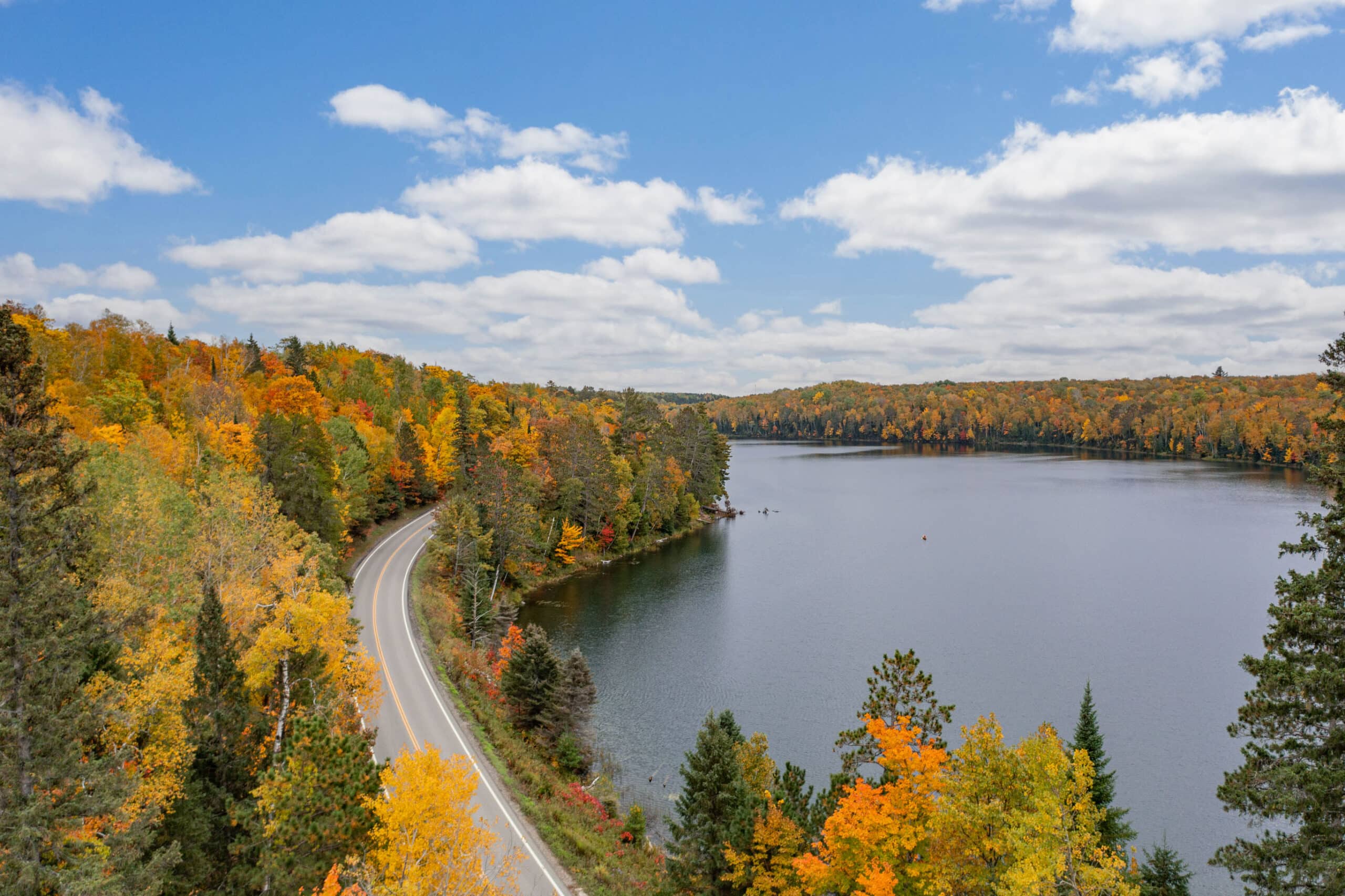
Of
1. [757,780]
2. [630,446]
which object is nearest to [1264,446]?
[630,446]

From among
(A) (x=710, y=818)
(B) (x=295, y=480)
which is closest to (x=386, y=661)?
(B) (x=295, y=480)

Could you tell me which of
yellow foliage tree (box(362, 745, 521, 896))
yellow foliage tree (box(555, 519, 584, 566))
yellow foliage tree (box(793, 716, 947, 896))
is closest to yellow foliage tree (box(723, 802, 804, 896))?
yellow foliage tree (box(793, 716, 947, 896))

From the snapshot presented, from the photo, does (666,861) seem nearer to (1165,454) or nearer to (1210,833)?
(1210,833)

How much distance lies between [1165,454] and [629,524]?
160 metres

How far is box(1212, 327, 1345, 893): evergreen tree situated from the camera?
42.7ft

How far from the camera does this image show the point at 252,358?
3268 inches

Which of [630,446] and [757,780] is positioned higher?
[630,446]

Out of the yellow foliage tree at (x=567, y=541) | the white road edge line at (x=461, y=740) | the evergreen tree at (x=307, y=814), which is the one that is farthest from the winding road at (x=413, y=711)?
the yellow foliage tree at (x=567, y=541)

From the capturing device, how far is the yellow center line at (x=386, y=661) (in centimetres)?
2805

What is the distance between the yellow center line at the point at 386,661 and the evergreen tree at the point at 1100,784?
66.4 feet

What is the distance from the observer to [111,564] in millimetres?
→ 23750

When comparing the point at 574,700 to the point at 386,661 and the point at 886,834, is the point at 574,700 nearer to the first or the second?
the point at 386,661

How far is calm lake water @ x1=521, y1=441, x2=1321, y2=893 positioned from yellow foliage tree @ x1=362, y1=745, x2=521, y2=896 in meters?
14.8

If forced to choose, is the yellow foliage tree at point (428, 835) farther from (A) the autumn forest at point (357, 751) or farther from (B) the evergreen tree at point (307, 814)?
(B) the evergreen tree at point (307, 814)
